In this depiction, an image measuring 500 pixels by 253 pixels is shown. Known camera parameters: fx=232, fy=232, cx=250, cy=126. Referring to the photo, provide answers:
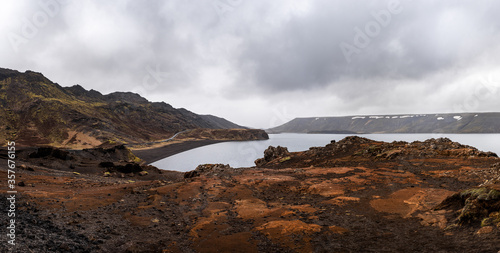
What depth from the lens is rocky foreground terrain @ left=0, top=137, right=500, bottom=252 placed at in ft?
26.4

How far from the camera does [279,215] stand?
38.8 ft

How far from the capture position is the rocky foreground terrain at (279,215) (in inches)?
316

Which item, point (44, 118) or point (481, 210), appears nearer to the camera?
point (481, 210)

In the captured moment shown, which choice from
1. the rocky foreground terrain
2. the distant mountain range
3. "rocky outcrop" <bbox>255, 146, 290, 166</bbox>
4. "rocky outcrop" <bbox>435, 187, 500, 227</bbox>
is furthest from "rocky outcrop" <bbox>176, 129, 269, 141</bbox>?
"rocky outcrop" <bbox>435, 187, 500, 227</bbox>

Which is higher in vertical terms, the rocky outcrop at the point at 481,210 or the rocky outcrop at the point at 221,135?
the rocky outcrop at the point at 221,135

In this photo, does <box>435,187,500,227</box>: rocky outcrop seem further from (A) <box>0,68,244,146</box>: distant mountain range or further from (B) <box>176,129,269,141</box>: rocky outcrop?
(B) <box>176,129,269,141</box>: rocky outcrop

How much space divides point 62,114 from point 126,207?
413ft

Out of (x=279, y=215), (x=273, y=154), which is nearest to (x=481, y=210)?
(x=279, y=215)

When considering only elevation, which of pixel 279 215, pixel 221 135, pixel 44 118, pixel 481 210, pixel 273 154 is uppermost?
pixel 44 118

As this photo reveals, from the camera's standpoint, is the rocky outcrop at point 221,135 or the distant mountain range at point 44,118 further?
the rocky outcrop at point 221,135

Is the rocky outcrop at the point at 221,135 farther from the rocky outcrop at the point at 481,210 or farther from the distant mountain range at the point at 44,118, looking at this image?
the rocky outcrop at the point at 481,210

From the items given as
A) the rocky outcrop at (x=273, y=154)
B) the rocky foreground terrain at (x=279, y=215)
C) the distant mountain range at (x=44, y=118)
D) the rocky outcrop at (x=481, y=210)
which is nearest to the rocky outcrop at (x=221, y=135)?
the distant mountain range at (x=44, y=118)

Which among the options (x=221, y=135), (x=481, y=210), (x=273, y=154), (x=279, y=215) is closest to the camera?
(x=481, y=210)

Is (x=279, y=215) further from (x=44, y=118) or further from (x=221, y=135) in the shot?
(x=221, y=135)
